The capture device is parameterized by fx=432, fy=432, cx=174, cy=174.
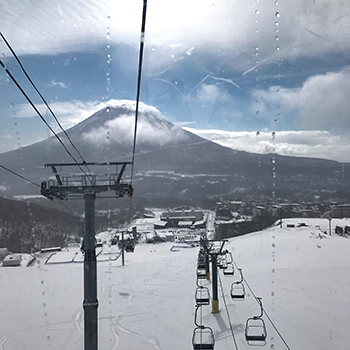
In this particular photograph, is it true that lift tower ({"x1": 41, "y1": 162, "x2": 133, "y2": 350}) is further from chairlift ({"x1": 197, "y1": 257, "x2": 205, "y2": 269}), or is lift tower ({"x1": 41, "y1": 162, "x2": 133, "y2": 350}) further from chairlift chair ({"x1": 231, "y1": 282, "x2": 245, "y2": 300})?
chairlift ({"x1": 197, "y1": 257, "x2": 205, "y2": 269})

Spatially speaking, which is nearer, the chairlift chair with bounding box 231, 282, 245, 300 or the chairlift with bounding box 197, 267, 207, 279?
the chairlift chair with bounding box 231, 282, 245, 300

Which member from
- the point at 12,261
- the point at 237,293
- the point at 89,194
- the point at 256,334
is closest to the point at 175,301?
Result: the point at 237,293

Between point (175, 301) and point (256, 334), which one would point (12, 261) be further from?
point (256, 334)

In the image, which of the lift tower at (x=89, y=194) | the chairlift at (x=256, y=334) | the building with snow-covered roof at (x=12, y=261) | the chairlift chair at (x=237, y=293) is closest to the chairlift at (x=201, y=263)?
the chairlift chair at (x=237, y=293)

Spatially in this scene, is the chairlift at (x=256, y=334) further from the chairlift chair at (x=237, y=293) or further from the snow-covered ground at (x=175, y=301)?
the chairlift chair at (x=237, y=293)

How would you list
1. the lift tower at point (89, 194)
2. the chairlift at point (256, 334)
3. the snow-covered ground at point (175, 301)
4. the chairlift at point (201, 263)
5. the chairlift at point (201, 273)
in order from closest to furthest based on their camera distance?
the lift tower at point (89, 194) < the chairlift at point (256, 334) < the snow-covered ground at point (175, 301) < the chairlift at point (201, 273) < the chairlift at point (201, 263)

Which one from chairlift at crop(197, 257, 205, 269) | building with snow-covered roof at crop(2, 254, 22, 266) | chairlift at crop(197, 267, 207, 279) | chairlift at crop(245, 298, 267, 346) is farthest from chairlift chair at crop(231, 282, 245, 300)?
building with snow-covered roof at crop(2, 254, 22, 266)

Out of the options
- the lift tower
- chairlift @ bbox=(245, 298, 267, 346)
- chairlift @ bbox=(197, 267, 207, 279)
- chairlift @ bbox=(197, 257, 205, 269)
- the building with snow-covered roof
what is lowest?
the building with snow-covered roof
